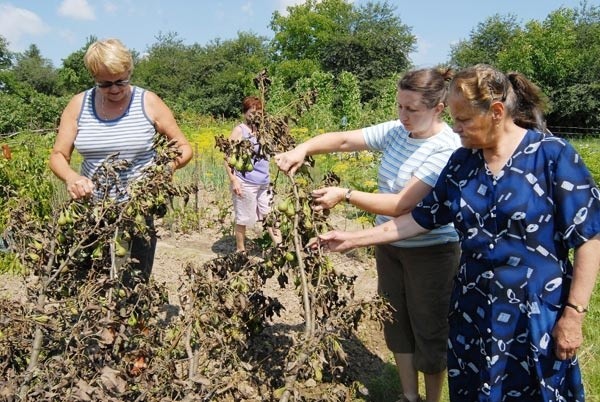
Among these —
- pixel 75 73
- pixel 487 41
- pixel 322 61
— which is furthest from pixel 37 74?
pixel 487 41

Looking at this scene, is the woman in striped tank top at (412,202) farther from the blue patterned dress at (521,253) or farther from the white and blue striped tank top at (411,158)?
the blue patterned dress at (521,253)

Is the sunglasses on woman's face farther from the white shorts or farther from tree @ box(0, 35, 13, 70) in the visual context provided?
tree @ box(0, 35, 13, 70)

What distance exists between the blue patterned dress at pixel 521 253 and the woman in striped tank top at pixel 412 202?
32 centimetres

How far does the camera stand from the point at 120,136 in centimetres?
279

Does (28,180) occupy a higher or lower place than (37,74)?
lower

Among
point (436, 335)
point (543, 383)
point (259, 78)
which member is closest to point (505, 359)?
point (543, 383)

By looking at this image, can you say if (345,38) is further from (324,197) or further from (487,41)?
(324,197)

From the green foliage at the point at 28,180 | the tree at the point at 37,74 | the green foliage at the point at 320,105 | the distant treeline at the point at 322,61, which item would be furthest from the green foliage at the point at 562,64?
the tree at the point at 37,74

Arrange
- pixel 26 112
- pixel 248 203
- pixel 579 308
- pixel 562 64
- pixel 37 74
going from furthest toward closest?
1. pixel 37 74
2. pixel 562 64
3. pixel 26 112
4. pixel 248 203
5. pixel 579 308

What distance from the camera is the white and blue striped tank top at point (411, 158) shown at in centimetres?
244

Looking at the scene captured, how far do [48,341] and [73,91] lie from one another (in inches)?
1641

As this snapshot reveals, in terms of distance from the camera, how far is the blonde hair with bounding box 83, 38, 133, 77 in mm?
2600

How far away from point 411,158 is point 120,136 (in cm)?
140

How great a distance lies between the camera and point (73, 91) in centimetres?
3988
